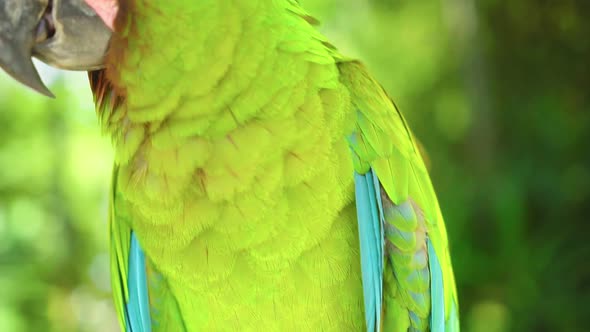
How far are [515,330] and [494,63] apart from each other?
1081 millimetres

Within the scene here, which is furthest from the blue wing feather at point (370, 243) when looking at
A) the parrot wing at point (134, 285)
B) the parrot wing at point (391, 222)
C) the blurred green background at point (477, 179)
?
the blurred green background at point (477, 179)

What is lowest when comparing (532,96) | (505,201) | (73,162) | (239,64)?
(73,162)

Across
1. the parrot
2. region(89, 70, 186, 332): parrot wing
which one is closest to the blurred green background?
region(89, 70, 186, 332): parrot wing

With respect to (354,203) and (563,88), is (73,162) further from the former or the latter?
(563,88)

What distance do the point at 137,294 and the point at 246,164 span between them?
0.33 metres

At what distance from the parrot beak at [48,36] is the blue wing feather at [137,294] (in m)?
0.29

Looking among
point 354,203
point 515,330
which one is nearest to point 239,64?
point 354,203

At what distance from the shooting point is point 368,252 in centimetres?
87

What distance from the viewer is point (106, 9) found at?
0.79 metres

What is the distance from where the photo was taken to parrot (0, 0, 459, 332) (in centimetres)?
78

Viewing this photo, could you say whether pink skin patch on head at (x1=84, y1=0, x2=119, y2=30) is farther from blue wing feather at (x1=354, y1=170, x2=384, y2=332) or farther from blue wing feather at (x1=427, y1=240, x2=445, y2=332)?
blue wing feather at (x1=427, y1=240, x2=445, y2=332)

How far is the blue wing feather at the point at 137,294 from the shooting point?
95 cm

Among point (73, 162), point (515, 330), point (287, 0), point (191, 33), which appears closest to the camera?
point (191, 33)

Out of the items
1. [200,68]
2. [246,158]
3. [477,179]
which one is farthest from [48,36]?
[477,179]
